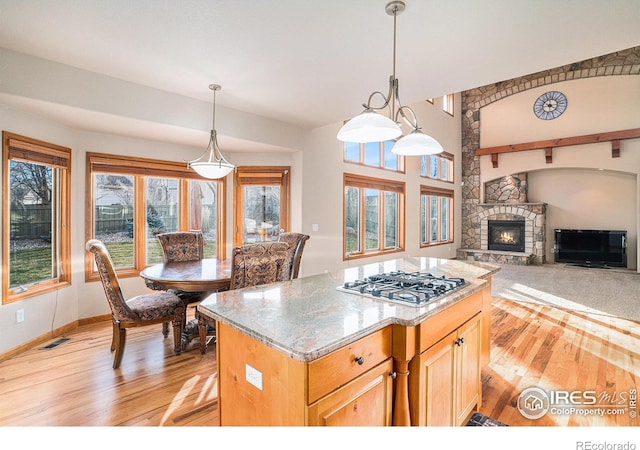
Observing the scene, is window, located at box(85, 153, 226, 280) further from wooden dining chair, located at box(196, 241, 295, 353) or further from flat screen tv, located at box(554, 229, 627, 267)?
flat screen tv, located at box(554, 229, 627, 267)

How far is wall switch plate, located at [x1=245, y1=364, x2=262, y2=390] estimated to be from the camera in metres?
1.23

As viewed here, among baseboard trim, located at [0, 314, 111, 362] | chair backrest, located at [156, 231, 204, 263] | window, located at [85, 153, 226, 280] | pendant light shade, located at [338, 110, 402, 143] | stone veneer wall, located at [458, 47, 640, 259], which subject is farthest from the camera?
stone veneer wall, located at [458, 47, 640, 259]

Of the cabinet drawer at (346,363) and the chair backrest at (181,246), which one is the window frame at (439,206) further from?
the cabinet drawer at (346,363)

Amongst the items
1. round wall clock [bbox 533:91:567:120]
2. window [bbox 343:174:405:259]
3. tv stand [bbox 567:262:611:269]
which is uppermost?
round wall clock [bbox 533:91:567:120]

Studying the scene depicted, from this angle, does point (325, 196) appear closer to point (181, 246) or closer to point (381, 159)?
point (381, 159)

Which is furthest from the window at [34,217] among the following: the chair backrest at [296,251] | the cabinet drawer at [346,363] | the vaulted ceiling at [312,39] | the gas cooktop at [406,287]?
the cabinet drawer at [346,363]

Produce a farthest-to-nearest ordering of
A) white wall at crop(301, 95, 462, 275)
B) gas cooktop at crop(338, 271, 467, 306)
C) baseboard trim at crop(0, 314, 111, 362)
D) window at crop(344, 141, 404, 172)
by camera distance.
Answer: window at crop(344, 141, 404, 172) → white wall at crop(301, 95, 462, 275) → baseboard trim at crop(0, 314, 111, 362) → gas cooktop at crop(338, 271, 467, 306)

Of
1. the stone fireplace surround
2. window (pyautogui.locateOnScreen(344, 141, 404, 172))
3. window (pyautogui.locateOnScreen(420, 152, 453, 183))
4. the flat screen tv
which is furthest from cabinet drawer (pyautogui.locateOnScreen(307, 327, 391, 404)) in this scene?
the flat screen tv

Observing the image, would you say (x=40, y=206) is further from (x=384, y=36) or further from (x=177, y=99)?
(x=384, y=36)

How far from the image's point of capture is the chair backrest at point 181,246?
369 cm

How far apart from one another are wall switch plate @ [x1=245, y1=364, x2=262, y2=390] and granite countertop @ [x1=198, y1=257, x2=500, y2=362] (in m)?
0.15

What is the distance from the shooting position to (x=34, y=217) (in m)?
3.38

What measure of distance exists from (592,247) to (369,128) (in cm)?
830
